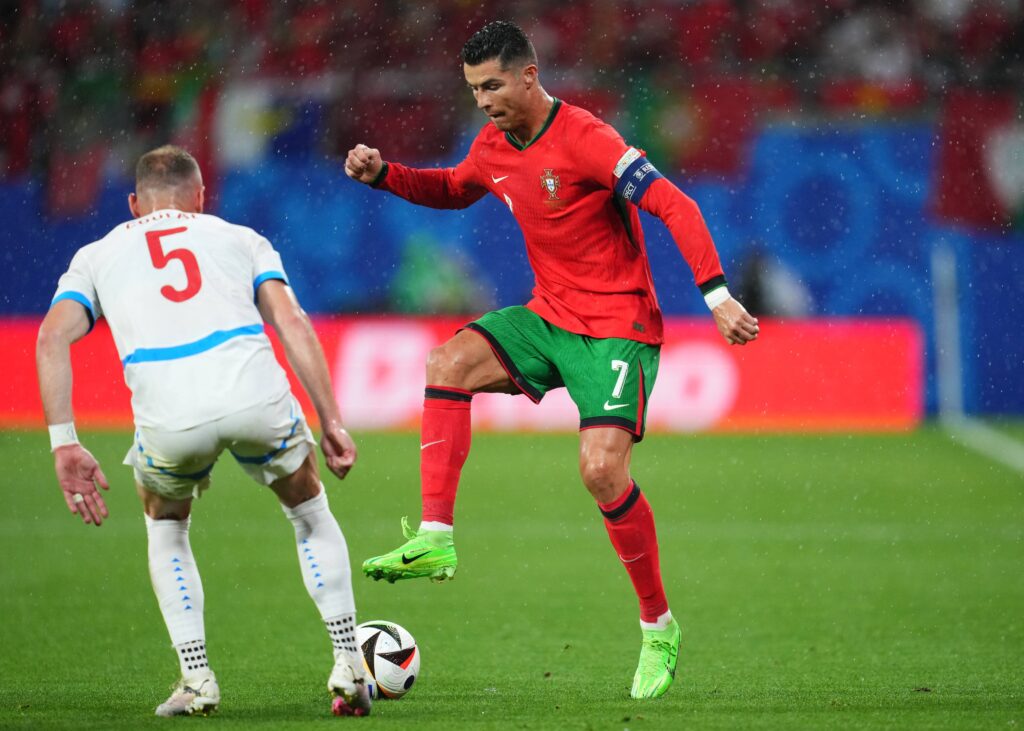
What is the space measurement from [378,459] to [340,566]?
7.41 metres

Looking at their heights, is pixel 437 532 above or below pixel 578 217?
below

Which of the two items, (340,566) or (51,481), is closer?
(340,566)

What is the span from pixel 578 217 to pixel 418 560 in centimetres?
124

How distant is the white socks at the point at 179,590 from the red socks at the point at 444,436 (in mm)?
911

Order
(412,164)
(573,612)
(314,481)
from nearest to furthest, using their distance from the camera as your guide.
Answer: (314,481) → (573,612) → (412,164)

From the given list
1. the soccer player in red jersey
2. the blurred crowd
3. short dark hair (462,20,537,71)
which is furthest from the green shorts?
the blurred crowd

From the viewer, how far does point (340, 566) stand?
4191 millimetres

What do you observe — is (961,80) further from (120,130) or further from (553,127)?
(553,127)

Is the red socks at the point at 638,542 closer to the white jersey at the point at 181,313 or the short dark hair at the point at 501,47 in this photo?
the white jersey at the point at 181,313

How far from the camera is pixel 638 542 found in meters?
4.80

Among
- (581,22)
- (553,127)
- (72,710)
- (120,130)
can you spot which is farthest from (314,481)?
(581,22)

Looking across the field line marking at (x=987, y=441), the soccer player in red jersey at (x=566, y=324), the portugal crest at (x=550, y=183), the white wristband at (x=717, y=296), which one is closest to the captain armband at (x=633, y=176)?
the soccer player in red jersey at (x=566, y=324)

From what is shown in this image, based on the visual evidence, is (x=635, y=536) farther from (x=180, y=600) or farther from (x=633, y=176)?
(x=180, y=600)

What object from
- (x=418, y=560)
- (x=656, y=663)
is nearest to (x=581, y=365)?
(x=418, y=560)
